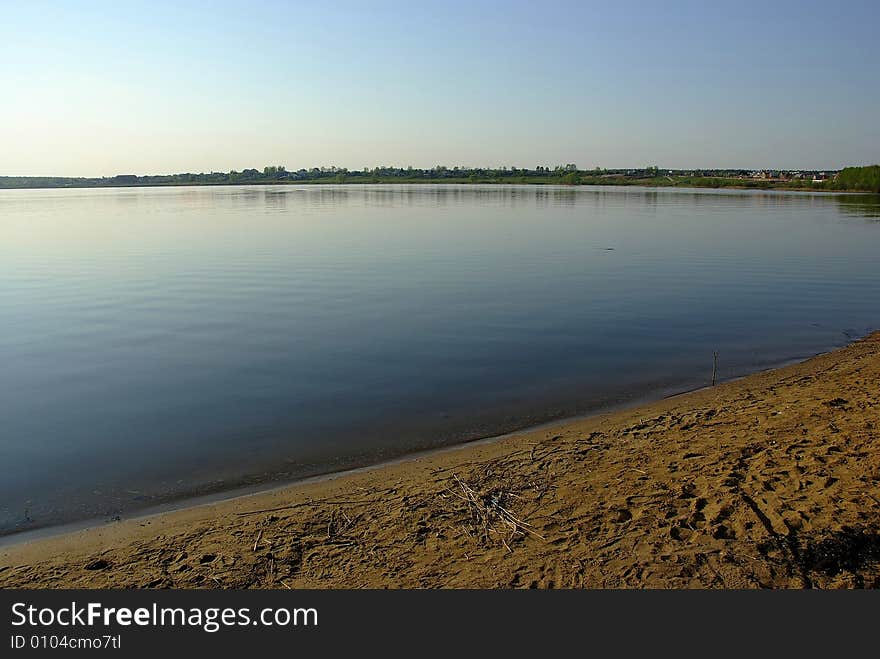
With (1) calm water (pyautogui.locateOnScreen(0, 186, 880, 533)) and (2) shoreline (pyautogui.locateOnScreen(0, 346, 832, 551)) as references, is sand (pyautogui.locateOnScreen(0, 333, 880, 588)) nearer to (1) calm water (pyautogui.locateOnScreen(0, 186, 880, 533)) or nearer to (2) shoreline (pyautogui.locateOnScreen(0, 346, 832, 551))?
(2) shoreline (pyautogui.locateOnScreen(0, 346, 832, 551))

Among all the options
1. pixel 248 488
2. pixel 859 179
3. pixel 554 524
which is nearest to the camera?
pixel 554 524

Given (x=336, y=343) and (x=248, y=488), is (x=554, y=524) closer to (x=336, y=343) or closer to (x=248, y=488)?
(x=248, y=488)

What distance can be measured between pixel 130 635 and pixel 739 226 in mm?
54156

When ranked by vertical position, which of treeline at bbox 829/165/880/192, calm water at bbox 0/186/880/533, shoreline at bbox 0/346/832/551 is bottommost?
shoreline at bbox 0/346/832/551

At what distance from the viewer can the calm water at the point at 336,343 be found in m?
10.1

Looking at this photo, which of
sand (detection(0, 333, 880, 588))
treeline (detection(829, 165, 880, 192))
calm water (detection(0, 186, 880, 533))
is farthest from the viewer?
treeline (detection(829, 165, 880, 192))

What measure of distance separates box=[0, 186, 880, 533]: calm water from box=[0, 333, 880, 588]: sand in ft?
5.17

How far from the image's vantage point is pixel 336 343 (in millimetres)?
16484

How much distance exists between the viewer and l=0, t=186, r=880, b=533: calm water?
1012cm

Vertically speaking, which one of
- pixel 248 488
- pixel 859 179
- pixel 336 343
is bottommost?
pixel 248 488

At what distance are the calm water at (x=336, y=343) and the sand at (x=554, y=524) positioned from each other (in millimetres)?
1576

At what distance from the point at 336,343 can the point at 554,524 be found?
1050cm

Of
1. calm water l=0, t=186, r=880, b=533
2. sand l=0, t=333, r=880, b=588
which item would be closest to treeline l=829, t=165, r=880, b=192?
calm water l=0, t=186, r=880, b=533

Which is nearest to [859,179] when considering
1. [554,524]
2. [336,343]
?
[336,343]
